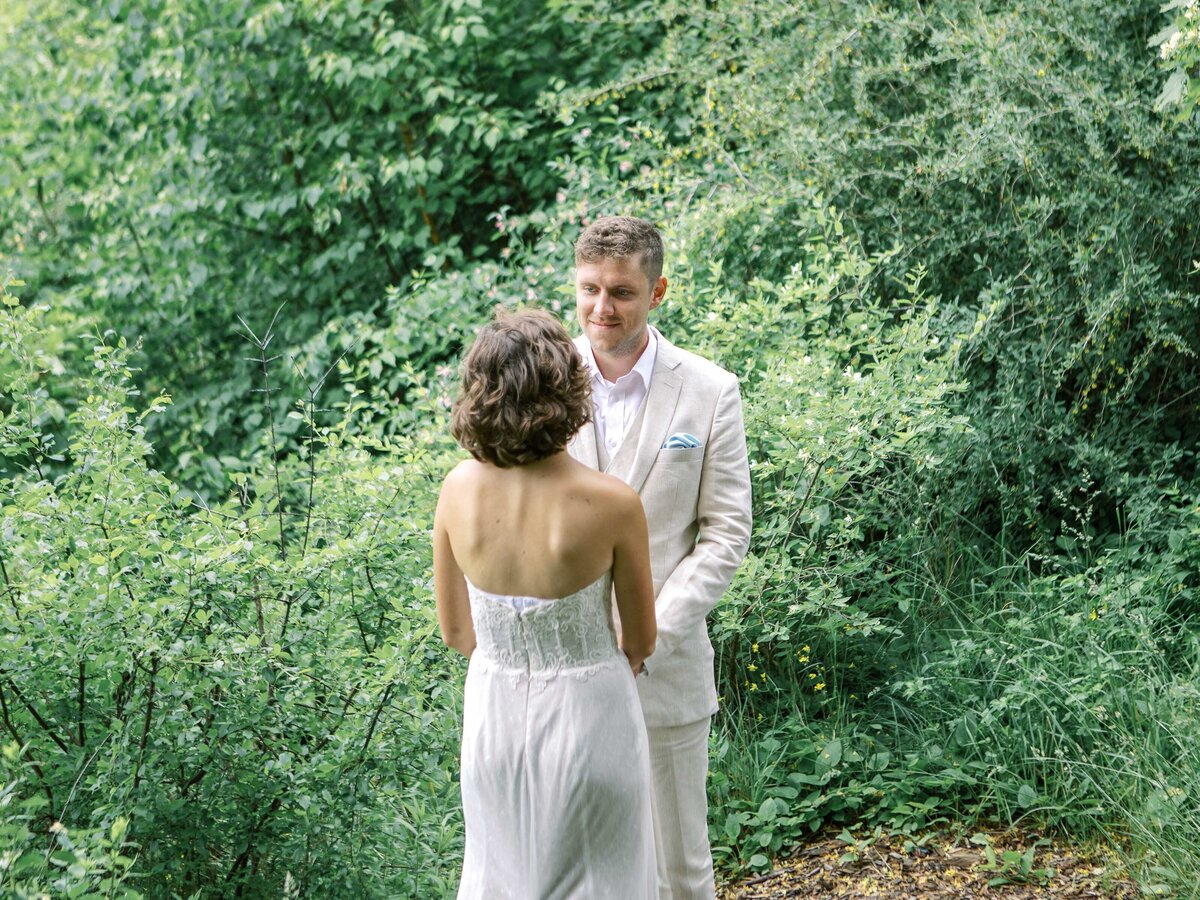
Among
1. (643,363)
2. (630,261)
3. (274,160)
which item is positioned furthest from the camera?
(274,160)

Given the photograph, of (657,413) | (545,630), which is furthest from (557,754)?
(657,413)

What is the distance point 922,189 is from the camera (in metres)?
5.65

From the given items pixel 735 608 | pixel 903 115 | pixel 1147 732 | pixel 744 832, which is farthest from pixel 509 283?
pixel 1147 732

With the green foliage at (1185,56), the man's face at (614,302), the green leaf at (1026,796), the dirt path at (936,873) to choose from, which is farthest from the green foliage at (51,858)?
the green foliage at (1185,56)

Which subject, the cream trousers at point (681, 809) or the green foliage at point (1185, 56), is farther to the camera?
the green foliage at point (1185, 56)

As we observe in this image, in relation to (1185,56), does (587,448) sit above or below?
below

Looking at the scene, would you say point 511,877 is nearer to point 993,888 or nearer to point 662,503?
point 662,503

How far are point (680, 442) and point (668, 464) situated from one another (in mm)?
59

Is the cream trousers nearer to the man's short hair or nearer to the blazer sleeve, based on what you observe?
the blazer sleeve

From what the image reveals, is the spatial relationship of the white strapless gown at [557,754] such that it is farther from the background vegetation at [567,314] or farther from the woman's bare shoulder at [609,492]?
the background vegetation at [567,314]

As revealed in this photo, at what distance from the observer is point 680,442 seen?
2994mm

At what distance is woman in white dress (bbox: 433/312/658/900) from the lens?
2475 mm

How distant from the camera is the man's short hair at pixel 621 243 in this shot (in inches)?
117

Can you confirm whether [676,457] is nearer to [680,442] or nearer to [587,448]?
[680,442]
